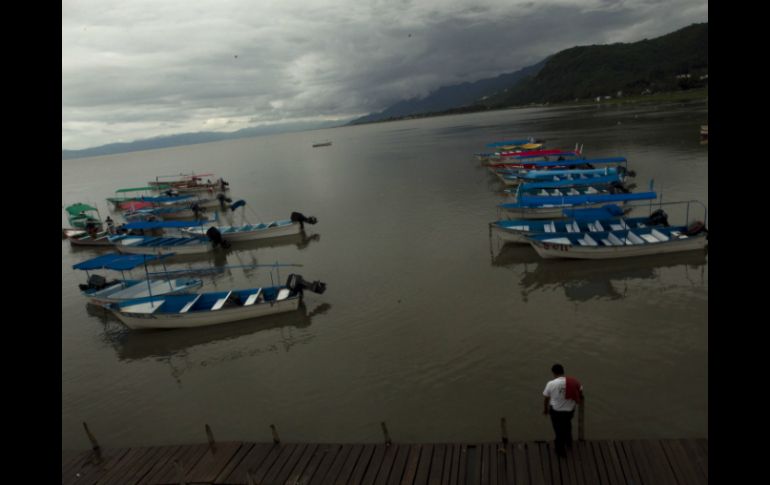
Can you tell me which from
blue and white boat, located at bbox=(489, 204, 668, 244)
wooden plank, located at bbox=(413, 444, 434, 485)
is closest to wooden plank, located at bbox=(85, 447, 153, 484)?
wooden plank, located at bbox=(413, 444, 434, 485)

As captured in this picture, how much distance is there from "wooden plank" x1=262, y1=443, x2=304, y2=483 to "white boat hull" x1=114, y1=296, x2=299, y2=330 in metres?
9.15

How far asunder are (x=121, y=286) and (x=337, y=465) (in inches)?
748

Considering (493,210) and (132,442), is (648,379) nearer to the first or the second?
(132,442)

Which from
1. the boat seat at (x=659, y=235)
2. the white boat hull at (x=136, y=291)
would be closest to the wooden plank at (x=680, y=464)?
the boat seat at (x=659, y=235)

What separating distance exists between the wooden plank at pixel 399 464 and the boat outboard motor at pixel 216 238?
2576cm

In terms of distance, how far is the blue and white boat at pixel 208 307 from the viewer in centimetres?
1894

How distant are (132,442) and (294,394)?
5142mm

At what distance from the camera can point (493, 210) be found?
3462 centimetres

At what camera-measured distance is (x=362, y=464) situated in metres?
9.73

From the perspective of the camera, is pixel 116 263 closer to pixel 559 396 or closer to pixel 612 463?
pixel 559 396

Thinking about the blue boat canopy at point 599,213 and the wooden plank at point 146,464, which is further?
the blue boat canopy at point 599,213

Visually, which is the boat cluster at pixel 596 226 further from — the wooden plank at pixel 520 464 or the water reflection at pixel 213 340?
the water reflection at pixel 213 340

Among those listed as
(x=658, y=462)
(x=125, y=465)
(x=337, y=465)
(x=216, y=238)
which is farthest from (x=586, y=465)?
(x=216, y=238)
